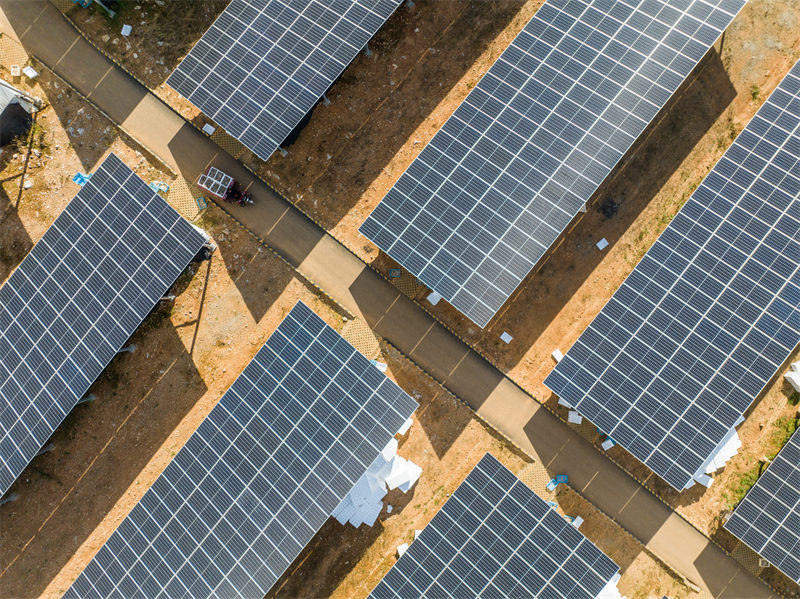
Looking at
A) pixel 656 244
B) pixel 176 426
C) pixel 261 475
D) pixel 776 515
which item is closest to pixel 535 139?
pixel 656 244

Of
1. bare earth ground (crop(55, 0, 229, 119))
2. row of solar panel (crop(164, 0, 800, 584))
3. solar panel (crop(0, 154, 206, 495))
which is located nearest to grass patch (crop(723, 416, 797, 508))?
row of solar panel (crop(164, 0, 800, 584))

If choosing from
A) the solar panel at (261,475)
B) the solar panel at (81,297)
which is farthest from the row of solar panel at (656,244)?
the solar panel at (81,297)

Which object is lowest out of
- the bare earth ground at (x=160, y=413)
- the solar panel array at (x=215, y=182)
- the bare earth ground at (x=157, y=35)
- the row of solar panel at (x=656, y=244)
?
the bare earth ground at (x=160, y=413)

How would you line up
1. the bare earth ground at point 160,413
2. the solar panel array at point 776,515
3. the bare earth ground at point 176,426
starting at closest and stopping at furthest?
the solar panel array at point 776,515 < the bare earth ground at point 176,426 < the bare earth ground at point 160,413

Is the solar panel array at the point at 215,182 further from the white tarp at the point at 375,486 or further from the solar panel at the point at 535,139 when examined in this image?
the white tarp at the point at 375,486

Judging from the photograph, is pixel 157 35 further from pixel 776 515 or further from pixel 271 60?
pixel 776 515

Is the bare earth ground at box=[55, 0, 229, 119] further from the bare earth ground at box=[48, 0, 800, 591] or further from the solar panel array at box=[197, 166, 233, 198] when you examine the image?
the solar panel array at box=[197, 166, 233, 198]
